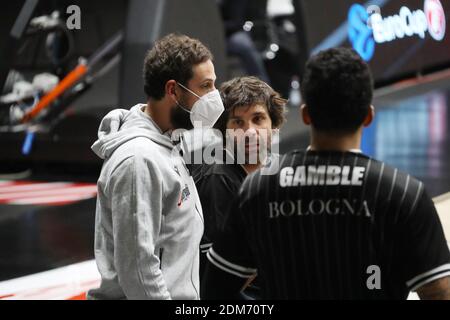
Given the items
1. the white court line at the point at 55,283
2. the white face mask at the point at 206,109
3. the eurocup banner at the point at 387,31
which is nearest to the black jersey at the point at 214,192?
the white face mask at the point at 206,109

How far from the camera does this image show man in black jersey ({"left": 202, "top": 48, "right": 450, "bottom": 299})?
2109mm

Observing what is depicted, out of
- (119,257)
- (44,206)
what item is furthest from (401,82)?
(119,257)

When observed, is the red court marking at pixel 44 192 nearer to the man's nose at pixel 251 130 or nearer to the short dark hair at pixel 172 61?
the man's nose at pixel 251 130

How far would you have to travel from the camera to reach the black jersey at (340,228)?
6.91 ft

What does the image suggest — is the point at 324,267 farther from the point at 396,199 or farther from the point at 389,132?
the point at 389,132

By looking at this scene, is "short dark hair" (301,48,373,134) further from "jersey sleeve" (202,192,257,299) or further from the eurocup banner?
the eurocup banner

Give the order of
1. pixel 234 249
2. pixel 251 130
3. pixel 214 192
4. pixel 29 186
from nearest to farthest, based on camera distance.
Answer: pixel 234 249 < pixel 214 192 < pixel 251 130 < pixel 29 186

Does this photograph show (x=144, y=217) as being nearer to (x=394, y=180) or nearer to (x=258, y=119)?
(x=394, y=180)

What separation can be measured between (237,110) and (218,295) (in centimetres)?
118

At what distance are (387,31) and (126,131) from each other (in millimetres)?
11619

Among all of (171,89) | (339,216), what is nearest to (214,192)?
(171,89)

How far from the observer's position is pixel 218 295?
7.61 feet

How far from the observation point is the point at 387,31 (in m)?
13.7

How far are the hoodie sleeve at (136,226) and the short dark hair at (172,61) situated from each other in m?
0.33
